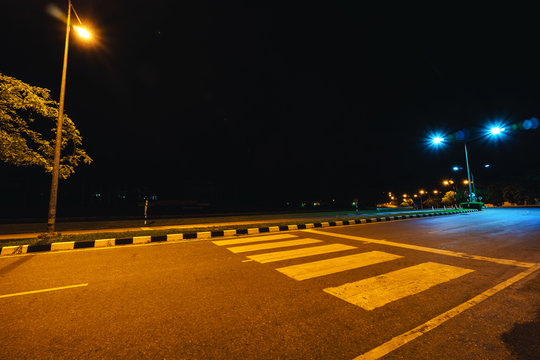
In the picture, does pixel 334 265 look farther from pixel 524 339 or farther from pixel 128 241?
pixel 128 241

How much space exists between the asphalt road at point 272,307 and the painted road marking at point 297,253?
0.09 metres

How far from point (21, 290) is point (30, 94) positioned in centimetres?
794

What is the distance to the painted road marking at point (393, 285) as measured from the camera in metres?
3.16

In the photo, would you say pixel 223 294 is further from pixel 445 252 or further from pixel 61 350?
pixel 445 252

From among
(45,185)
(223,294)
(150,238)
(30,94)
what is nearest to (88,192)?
(45,185)

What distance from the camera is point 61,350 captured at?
2.10 meters

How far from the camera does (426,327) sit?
8.18 ft

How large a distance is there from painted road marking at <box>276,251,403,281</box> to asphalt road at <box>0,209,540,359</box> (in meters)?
0.04

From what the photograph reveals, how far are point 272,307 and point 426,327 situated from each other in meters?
1.74

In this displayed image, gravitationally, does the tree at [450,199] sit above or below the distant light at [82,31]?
below

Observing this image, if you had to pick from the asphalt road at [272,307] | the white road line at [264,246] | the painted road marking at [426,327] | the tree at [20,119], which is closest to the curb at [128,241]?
the asphalt road at [272,307]

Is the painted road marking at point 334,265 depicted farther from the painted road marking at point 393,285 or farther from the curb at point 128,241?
the curb at point 128,241

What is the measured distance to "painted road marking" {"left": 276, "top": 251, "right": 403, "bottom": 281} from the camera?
13.8ft

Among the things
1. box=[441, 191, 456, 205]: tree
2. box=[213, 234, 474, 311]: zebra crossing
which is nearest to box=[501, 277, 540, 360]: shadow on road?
box=[213, 234, 474, 311]: zebra crossing
